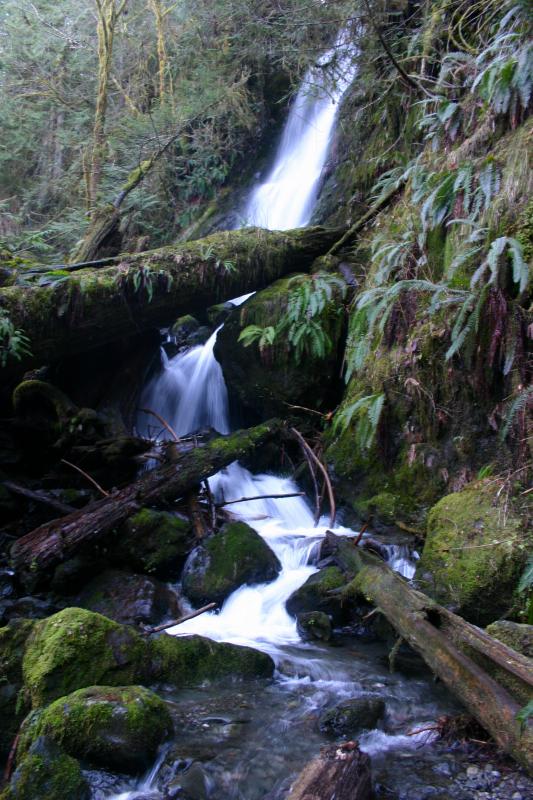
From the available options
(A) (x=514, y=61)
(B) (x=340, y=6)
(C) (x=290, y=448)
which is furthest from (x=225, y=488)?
(B) (x=340, y=6)

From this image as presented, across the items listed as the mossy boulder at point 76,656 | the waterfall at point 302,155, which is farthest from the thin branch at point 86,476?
the waterfall at point 302,155

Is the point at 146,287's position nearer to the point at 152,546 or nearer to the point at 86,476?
the point at 86,476

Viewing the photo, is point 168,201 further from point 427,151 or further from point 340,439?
point 340,439

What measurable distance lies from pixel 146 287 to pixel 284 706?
17.9 ft

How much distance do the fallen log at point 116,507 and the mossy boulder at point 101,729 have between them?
246 cm

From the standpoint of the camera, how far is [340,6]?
9734 millimetres

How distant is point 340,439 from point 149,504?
237 centimetres

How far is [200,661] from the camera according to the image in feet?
14.7

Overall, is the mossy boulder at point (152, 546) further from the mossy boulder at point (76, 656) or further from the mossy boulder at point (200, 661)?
the mossy boulder at point (76, 656)

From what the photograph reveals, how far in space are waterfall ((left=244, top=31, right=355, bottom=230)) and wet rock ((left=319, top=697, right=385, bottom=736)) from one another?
Result: 8.76 m

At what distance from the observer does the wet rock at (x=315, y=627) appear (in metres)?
5.04

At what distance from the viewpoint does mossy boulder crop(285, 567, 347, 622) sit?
5252 mm

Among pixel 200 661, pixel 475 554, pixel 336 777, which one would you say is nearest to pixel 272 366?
pixel 475 554

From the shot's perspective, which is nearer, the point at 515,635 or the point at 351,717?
the point at 515,635
